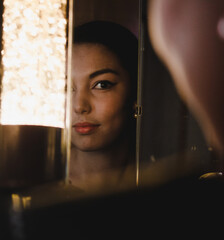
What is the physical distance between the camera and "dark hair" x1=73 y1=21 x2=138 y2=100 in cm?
79

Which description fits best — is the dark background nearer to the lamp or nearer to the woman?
the woman

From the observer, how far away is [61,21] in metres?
0.55

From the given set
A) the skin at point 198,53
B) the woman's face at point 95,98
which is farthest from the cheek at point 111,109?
the skin at point 198,53

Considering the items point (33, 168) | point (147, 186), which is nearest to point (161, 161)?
point (147, 186)

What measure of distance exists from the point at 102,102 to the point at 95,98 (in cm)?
2

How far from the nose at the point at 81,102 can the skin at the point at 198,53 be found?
0.94 ft

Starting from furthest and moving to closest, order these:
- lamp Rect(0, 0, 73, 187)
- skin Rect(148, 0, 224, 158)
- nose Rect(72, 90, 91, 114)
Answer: skin Rect(148, 0, 224, 158) < nose Rect(72, 90, 91, 114) < lamp Rect(0, 0, 73, 187)

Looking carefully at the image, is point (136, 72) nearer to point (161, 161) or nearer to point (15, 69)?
point (161, 161)

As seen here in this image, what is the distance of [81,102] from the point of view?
0.77 metres

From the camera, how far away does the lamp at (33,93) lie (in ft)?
1.60

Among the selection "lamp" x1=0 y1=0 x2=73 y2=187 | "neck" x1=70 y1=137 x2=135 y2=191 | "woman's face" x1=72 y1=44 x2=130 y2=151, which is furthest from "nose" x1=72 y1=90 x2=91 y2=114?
"lamp" x1=0 y1=0 x2=73 y2=187

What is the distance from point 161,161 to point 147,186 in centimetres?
9

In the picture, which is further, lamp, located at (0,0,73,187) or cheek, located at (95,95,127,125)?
cheek, located at (95,95,127,125)

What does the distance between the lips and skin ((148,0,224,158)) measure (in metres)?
0.31
